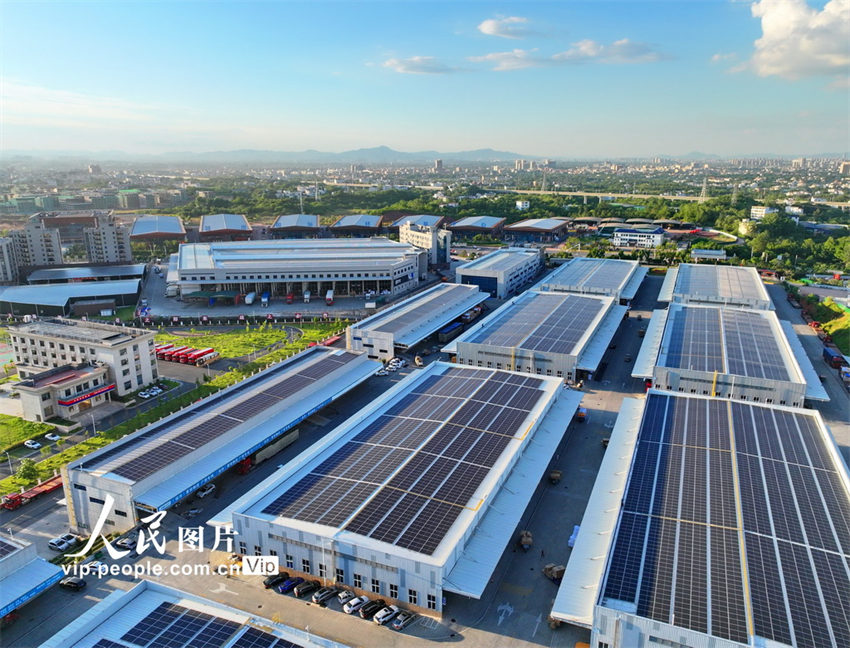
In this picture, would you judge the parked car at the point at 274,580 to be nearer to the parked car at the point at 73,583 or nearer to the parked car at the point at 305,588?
the parked car at the point at 305,588

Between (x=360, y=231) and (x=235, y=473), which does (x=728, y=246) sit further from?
(x=235, y=473)

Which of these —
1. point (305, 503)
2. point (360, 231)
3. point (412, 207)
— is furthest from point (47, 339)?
point (412, 207)

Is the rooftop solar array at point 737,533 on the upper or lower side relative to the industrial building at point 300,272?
lower

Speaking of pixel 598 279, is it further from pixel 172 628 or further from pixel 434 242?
pixel 172 628

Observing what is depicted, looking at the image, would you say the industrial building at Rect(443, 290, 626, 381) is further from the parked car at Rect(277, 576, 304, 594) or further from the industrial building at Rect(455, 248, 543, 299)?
the parked car at Rect(277, 576, 304, 594)

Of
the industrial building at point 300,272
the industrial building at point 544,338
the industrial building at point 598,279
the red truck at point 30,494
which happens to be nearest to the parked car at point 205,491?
the red truck at point 30,494
